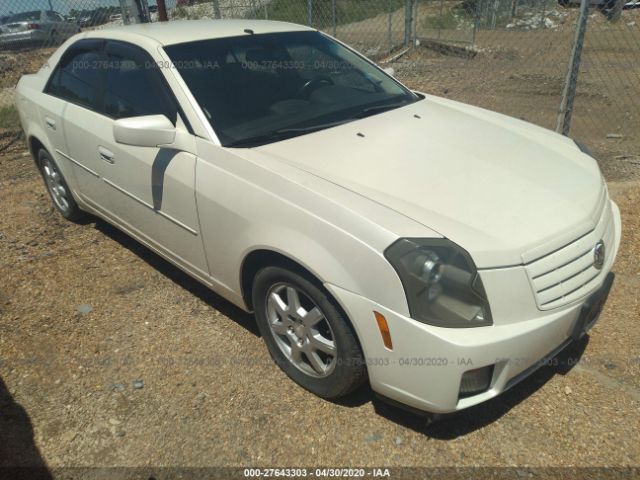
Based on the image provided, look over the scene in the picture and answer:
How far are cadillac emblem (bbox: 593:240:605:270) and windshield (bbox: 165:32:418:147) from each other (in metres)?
1.49

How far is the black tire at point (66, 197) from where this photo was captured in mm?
4246

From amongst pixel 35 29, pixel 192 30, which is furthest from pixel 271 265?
pixel 35 29

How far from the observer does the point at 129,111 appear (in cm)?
321

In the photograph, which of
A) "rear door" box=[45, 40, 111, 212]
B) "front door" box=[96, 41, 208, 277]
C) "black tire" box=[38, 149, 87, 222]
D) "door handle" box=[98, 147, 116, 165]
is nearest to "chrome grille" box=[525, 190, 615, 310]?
"front door" box=[96, 41, 208, 277]

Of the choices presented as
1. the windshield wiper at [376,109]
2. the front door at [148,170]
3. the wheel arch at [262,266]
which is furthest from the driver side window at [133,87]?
the windshield wiper at [376,109]

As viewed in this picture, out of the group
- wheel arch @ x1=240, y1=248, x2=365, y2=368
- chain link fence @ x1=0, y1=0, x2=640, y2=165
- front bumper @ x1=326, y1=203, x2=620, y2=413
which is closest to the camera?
front bumper @ x1=326, y1=203, x2=620, y2=413

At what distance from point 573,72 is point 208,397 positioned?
442 cm

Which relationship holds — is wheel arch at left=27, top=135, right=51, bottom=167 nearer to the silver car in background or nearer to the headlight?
the headlight

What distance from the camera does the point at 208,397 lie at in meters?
2.65

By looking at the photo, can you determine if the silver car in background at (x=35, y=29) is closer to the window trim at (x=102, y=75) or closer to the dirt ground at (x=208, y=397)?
the window trim at (x=102, y=75)

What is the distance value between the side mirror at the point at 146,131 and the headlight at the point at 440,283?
1.43m

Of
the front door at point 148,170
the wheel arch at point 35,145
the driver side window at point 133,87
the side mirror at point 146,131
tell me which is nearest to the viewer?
the side mirror at point 146,131

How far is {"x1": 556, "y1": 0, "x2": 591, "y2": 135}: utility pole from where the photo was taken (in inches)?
181

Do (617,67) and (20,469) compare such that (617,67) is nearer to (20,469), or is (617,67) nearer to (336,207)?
(336,207)
